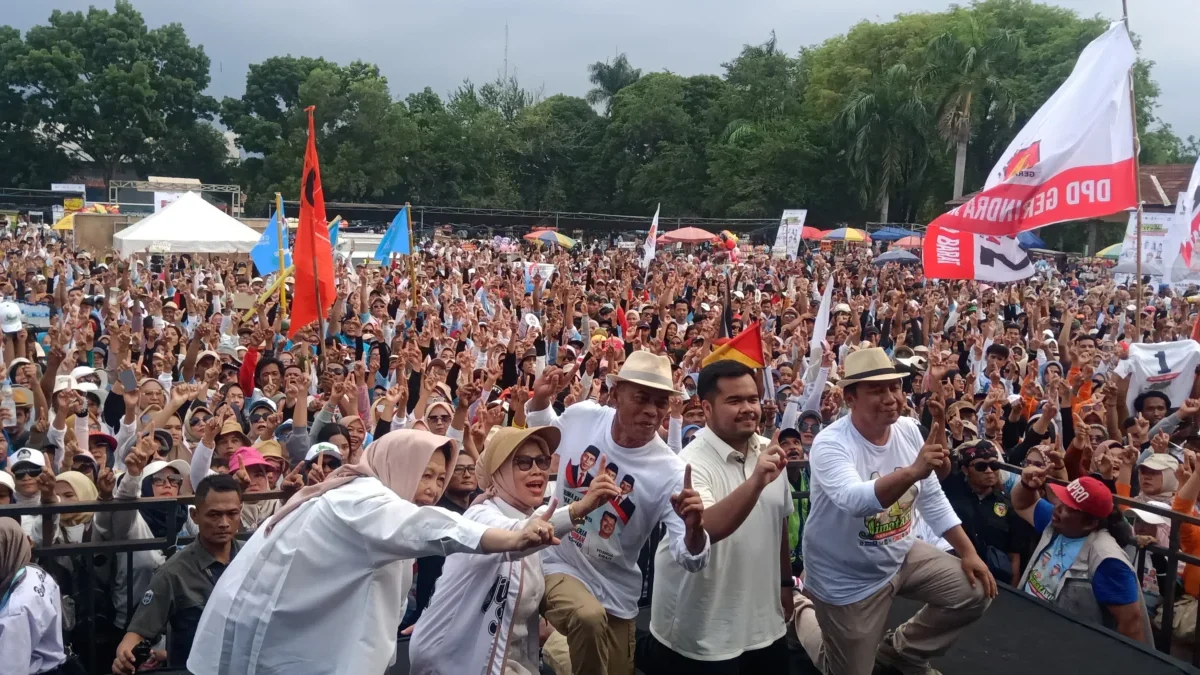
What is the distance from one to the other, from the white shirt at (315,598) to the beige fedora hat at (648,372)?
40.8 inches

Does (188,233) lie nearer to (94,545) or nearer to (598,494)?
(94,545)

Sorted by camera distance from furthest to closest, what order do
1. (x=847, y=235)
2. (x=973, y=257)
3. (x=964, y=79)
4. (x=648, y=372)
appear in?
(x=964, y=79), (x=847, y=235), (x=973, y=257), (x=648, y=372)

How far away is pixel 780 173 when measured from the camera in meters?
48.2

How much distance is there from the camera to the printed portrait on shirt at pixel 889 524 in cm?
370

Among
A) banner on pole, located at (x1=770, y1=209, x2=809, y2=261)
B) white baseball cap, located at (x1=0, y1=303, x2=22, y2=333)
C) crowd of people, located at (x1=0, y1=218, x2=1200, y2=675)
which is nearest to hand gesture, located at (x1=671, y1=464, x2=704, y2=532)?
crowd of people, located at (x1=0, y1=218, x2=1200, y2=675)

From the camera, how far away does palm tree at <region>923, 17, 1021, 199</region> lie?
39.6 meters

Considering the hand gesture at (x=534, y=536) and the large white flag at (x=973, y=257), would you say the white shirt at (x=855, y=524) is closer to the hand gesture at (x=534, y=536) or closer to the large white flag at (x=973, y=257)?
the hand gesture at (x=534, y=536)

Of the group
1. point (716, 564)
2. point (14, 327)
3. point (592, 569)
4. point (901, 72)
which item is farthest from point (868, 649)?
point (901, 72)

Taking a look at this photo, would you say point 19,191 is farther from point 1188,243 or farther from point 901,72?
point 1188,243

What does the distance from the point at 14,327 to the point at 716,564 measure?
25.6 feet

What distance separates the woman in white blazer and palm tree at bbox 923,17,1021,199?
40.0 meters

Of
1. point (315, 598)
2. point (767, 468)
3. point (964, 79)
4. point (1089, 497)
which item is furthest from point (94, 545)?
point (964, 79)

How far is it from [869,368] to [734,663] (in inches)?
47.0

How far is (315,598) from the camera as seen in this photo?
2680 millimetres
